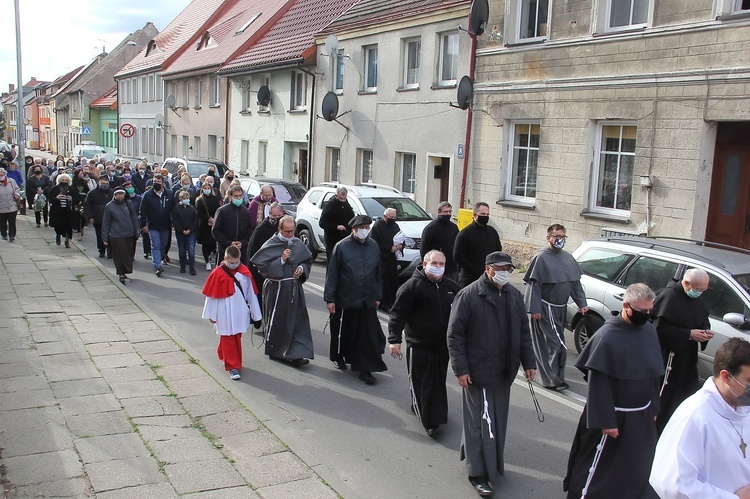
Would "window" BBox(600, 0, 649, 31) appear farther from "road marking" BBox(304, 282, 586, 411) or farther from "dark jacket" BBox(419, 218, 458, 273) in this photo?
"road marking" BBox(304, 282, 586, 411)

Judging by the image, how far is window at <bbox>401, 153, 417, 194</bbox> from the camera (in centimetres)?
2053

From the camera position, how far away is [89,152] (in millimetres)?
39938

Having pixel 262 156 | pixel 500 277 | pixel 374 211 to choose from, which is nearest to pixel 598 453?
pixel 500 277

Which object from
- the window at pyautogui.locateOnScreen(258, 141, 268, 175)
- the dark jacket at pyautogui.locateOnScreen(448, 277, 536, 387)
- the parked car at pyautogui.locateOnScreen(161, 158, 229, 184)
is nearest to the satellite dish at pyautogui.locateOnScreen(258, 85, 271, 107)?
the window at pyautogui.locateOnScreen(258, 141, 268, 175)

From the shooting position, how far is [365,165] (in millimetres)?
22969

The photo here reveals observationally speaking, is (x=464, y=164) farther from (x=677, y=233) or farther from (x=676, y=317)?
(x=676, y=317)

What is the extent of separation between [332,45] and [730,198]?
14.3 m

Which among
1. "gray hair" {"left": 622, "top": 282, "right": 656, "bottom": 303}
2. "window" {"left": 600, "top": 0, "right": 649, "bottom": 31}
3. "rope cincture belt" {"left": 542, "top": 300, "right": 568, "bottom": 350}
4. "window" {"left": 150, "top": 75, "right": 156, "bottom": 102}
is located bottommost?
"rope cincture belt" {"left": 542, "top": 300, "right": 568, "bottom": 350}

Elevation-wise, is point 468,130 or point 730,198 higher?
point 468,130

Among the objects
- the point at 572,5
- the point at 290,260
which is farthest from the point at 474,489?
the point at 572,5

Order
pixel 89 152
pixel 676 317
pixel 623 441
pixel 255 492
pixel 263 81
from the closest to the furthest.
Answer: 1. pixel 623 441
2. pixel 255 492
3. pixel 676 317
4. pixel 263 81
5. pixel 89 152

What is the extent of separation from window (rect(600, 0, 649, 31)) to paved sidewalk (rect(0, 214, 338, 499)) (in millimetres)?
10153

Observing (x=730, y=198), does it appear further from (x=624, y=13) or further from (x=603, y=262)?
(x=603, y=262)

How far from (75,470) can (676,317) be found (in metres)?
4.99
